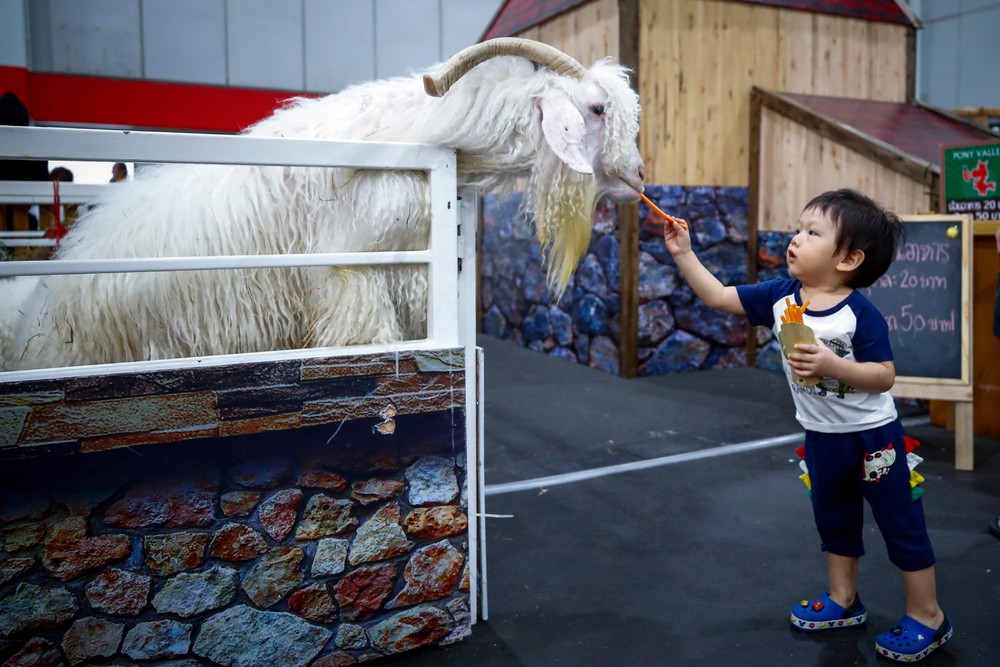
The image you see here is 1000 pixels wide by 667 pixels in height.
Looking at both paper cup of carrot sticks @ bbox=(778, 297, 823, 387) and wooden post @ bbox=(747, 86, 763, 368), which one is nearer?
paper cup of carrot sticks @ bbox=(778, 297, 823, 387)

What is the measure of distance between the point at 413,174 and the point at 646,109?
3360 mm

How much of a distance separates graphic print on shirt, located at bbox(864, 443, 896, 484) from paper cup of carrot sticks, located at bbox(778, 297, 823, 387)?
22cm

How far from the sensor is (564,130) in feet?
5.69

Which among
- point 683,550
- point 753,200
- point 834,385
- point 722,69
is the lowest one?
point 683,550

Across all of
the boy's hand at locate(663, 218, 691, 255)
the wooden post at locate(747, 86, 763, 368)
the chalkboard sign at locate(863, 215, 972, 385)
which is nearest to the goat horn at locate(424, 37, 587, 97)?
the boy's hand at locate(663, 218, 691, 255)

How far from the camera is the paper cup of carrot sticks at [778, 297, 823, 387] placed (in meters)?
1.65

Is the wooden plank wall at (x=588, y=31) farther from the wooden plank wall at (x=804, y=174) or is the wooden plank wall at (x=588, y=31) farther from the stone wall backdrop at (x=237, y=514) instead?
the stone wall backdrop at (x=237, y=514)

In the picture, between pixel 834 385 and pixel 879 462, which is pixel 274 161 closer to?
pixel 834 385

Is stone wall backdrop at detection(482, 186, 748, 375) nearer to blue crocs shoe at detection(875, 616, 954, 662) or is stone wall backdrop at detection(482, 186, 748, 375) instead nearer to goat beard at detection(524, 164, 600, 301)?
goat beard at detection(524, 164, 600, 301)

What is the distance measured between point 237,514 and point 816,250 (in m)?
1.39

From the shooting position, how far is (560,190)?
5.95ft

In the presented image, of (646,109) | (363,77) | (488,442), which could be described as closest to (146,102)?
(363,77)

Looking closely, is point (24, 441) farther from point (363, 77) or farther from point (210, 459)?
point (363, 77)

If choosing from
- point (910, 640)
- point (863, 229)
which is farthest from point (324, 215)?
point (910, 640)
